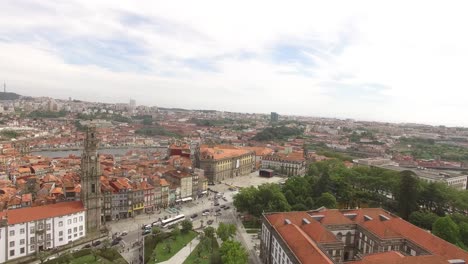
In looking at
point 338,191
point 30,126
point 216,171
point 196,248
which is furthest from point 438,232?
point 30,126

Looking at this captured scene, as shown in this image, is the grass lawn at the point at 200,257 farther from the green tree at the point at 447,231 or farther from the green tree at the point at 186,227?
the green tree at the point at 447,231

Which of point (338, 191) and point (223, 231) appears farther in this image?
point (338, 191)

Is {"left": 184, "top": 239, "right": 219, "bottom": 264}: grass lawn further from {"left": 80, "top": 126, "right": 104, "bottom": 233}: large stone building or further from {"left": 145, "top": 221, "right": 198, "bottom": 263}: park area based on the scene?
{"left": 80, "top": 126, "right": 104, "bottom": 233}: large stone building

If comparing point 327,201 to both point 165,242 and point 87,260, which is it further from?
point 87,260

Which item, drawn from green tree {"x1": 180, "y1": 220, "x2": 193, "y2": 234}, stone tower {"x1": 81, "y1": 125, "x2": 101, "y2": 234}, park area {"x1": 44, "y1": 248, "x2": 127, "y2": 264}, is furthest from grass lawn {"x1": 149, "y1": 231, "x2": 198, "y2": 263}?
stone tower {"x1": 81, "y1": 125, "x2": 101, "y2": 234}

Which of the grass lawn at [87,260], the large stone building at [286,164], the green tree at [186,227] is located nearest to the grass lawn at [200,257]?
the green tree at [186,227]

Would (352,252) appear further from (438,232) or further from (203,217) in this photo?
(203,217)
